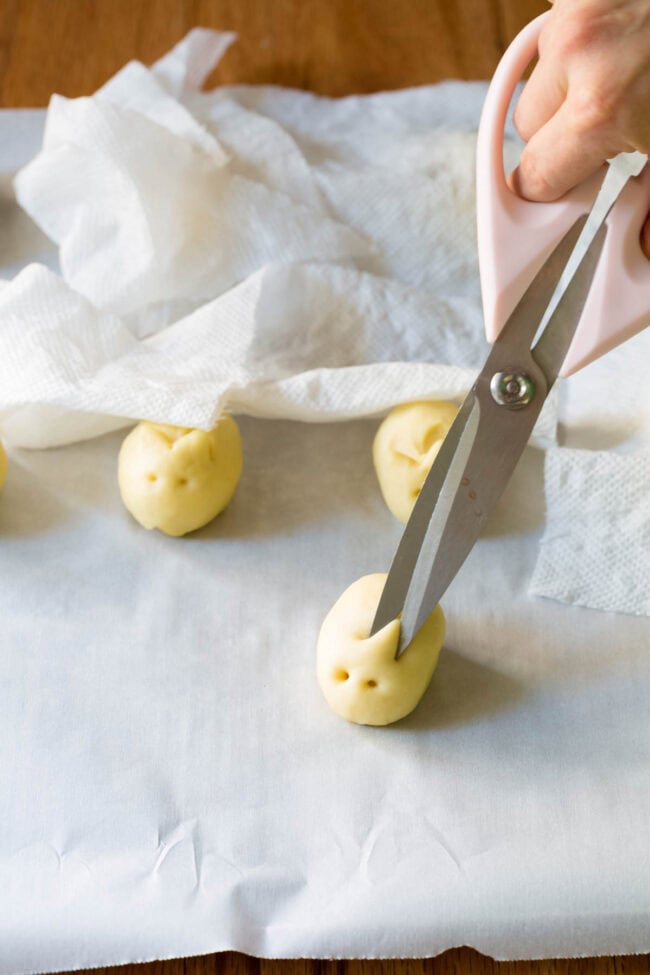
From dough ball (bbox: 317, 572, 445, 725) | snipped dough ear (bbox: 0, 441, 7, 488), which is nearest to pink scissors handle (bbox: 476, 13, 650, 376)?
dough ball (bbox: 317, 572, 445, 725)

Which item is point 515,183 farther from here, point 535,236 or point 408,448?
point 408,448

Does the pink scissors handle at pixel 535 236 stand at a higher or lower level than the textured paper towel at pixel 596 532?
higher

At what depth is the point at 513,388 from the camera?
2.62ft

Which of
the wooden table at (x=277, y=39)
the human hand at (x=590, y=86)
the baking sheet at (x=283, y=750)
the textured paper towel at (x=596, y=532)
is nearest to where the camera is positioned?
the human hand at (x=590, y=86)

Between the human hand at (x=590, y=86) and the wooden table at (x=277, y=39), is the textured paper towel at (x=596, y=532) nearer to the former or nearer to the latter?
the human hand at (x=590, y=86)

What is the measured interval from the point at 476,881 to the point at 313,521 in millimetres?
338

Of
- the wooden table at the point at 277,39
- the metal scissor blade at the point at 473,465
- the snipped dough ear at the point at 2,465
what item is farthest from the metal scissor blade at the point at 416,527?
the wooden table at the point at 277,39

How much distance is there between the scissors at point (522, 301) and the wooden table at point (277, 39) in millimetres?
633

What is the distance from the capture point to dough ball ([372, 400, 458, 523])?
3.14ft

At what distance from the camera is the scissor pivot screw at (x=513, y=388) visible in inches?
31.3

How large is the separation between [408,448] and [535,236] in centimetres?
24

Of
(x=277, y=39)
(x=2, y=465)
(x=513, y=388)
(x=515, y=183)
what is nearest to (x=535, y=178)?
(x=515, y=183)

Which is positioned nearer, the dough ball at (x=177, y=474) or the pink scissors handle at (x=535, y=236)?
the pink scissors handle at (x=535, y=236)

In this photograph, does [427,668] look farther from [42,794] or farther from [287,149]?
[287,149]
